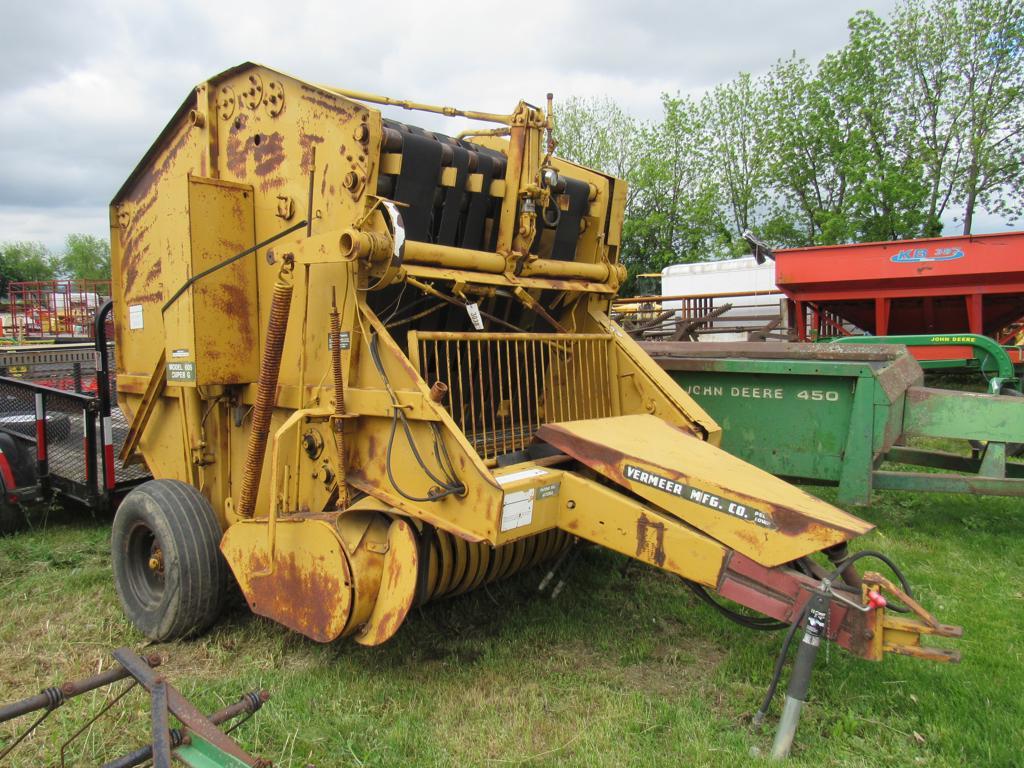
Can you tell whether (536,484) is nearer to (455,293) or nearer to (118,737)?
(455,293)

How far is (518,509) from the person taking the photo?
2721 mm

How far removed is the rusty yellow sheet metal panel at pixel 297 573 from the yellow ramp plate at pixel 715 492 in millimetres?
960

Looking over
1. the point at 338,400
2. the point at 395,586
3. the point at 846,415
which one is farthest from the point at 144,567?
the point at 846,415

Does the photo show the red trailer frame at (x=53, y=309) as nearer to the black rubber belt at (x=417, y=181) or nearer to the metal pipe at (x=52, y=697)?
the black rubber belt at (x=417, y=181)

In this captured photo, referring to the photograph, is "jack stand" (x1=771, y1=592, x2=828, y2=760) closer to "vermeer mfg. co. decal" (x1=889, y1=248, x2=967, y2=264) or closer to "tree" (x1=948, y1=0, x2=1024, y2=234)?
"vermeer mfg. co. decal" (x1=889, y1=248, x2=967, y2=264)

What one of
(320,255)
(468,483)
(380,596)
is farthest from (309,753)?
(320,255)

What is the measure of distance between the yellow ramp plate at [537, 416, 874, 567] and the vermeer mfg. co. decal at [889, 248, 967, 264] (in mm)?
Answer: 7402

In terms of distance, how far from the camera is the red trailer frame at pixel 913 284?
8.80 metres

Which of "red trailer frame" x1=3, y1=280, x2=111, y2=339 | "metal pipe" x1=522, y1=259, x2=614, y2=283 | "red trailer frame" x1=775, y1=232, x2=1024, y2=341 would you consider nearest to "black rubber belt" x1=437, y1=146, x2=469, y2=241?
"metal pipe" x1=522, y1=259, x2=614, y2=283

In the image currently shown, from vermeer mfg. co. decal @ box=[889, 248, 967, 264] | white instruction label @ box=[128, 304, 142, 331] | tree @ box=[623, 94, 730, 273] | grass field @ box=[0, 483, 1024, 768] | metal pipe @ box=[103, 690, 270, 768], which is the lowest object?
grass field @ box=[0, 483, 1024, 768]

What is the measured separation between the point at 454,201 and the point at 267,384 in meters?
1.19

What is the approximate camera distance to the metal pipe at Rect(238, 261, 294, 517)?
305 centimetres

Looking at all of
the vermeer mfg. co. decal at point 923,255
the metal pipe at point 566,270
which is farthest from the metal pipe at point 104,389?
the vermeer mfg. co. decal at point 923,255

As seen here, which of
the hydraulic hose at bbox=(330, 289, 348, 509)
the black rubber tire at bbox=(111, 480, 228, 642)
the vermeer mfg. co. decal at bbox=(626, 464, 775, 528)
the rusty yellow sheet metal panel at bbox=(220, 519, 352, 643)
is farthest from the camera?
the black rubber tire at bbox=(111, 480, 228, 642)
